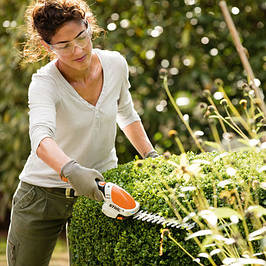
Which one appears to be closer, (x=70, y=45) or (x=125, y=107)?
(x=70, y=45)

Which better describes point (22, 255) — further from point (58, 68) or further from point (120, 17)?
point (120, 17)

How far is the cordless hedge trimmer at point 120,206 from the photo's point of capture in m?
1.99

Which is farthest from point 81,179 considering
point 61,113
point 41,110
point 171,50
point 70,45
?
point 171,50

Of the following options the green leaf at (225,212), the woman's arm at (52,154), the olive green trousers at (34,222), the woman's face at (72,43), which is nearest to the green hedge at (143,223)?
the olive green trousers at (34,222)

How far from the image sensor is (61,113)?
7.97 feet

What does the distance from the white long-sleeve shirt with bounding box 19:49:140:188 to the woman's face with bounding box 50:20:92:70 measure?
0.45 ft

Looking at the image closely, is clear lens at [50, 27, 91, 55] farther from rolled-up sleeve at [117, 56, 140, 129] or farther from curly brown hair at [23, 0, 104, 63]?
rolled-up sleeve at [117, 56, 140, 129]

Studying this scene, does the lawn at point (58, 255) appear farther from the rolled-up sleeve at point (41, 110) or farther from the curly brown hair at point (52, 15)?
the curly brown hair at point (52, 15)

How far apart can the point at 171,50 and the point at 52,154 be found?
126 inches

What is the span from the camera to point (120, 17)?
518cm

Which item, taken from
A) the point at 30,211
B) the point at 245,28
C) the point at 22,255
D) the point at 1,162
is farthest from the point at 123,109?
the point at 1,162

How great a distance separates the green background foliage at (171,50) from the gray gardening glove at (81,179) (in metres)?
2.85

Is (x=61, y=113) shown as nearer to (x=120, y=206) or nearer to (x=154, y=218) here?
(x=120, y=206)

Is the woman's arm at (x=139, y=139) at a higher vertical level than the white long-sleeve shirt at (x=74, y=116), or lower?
lower
